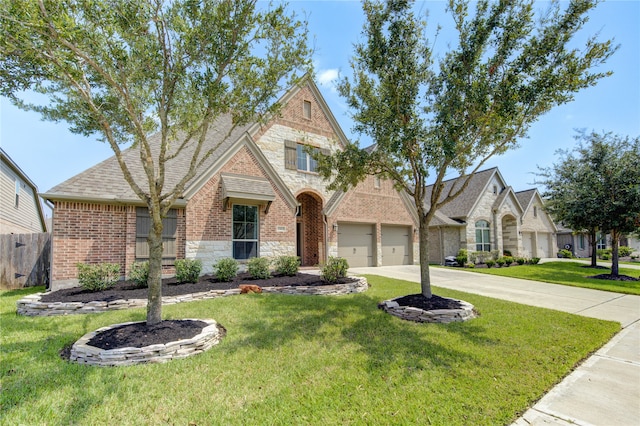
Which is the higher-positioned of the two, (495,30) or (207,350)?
(495,30)

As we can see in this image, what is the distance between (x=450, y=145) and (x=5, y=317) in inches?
399

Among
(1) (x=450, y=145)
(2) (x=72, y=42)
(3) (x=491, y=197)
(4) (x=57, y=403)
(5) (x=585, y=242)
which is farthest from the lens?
(5) (x=585, y=242)

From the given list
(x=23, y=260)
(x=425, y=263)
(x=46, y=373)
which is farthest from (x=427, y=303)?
(x=23, y=260)

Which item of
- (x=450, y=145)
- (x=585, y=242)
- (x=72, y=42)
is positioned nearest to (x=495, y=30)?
(x=450, y=145)

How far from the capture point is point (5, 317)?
6418mm

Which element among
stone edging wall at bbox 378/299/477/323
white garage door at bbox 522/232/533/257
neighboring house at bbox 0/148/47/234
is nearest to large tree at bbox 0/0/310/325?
stone edging wall at bbox 378/299/477/323

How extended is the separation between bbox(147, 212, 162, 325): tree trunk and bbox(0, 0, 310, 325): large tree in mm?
16

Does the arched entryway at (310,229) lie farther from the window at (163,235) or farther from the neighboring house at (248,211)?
the window at (163,235)

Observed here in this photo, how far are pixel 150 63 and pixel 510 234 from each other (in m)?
26.7

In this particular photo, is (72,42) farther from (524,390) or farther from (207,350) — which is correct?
(524,390)

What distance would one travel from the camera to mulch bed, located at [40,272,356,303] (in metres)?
7.33

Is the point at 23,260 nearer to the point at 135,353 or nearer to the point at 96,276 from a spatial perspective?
the point at 96,276

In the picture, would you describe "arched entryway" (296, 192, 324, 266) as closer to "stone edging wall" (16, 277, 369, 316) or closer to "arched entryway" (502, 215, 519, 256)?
"stone edging wall" (16, 277, 369, 316)

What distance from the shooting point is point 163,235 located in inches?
403
